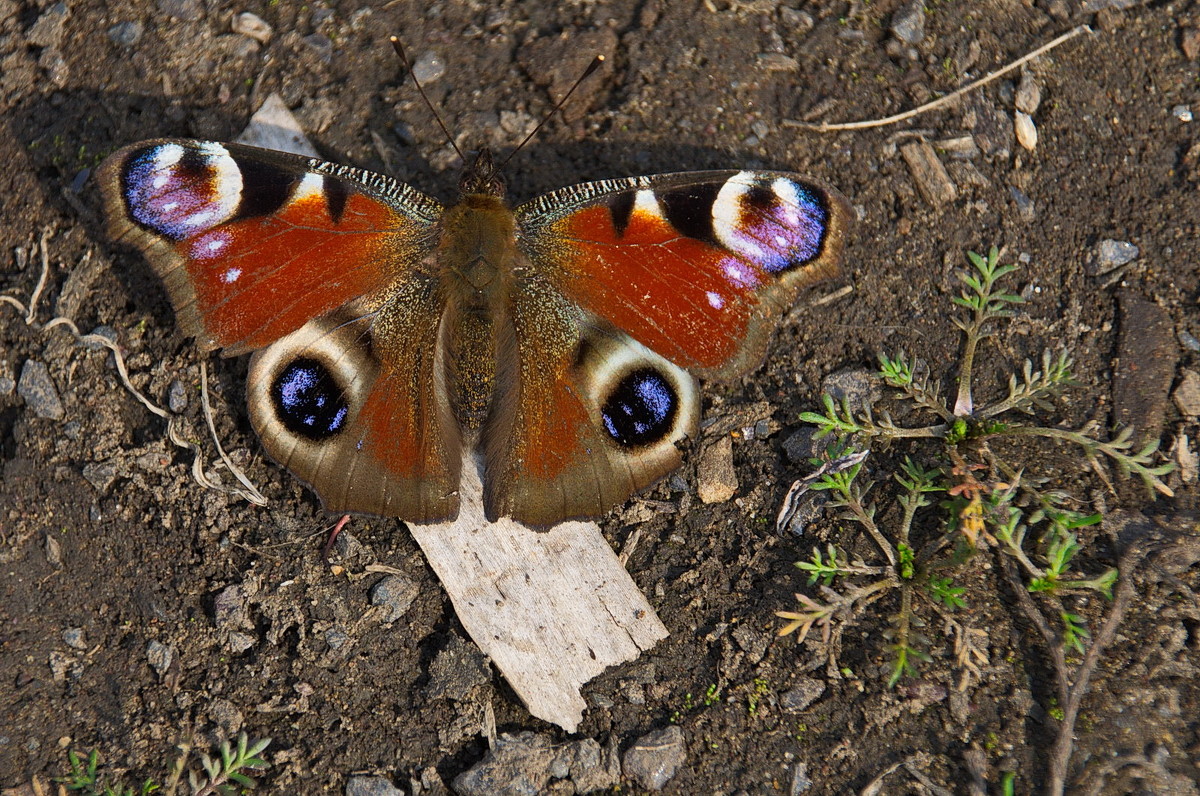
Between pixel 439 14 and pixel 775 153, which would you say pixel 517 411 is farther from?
pixel 439 14

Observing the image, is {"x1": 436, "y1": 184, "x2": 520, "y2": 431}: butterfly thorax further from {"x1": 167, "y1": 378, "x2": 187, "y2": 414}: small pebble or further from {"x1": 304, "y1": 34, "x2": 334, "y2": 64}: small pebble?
{"x1": 304, "y1": 34, "x2": 334, "y2": 64}: small pebble

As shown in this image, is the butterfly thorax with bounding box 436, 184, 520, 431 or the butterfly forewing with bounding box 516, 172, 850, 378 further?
the butterfly thorax with bounding box 436, 184, 520, 431

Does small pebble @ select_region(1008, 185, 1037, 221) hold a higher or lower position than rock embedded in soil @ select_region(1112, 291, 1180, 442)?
higher

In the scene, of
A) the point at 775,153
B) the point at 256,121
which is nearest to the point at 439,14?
the point at 256,121

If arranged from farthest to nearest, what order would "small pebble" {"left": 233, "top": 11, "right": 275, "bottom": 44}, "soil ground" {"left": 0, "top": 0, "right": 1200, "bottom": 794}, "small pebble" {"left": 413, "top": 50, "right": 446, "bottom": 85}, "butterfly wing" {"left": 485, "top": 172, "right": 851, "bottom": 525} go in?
"small pebble" {"left": 233, "top": 11, "right": 275, "bottom": 44} < "small pebble" {"left": 413, "top": 50, "right": 446, "bottom": 85} < "butterfly wing" {"left": 485, "top": 172, "right": 851, "bottom": 525} < "soil ground" {"left": 0, "top": 0, "right": 1200, "bottom": 794}

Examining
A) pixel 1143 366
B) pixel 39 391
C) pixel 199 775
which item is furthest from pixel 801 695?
pixel 39 391

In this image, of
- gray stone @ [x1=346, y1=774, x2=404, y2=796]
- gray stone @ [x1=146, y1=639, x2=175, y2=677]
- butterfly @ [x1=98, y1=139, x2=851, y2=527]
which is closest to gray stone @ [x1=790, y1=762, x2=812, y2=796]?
butterfly @ [x1=98, y1=139, x2=851, y2=527]
